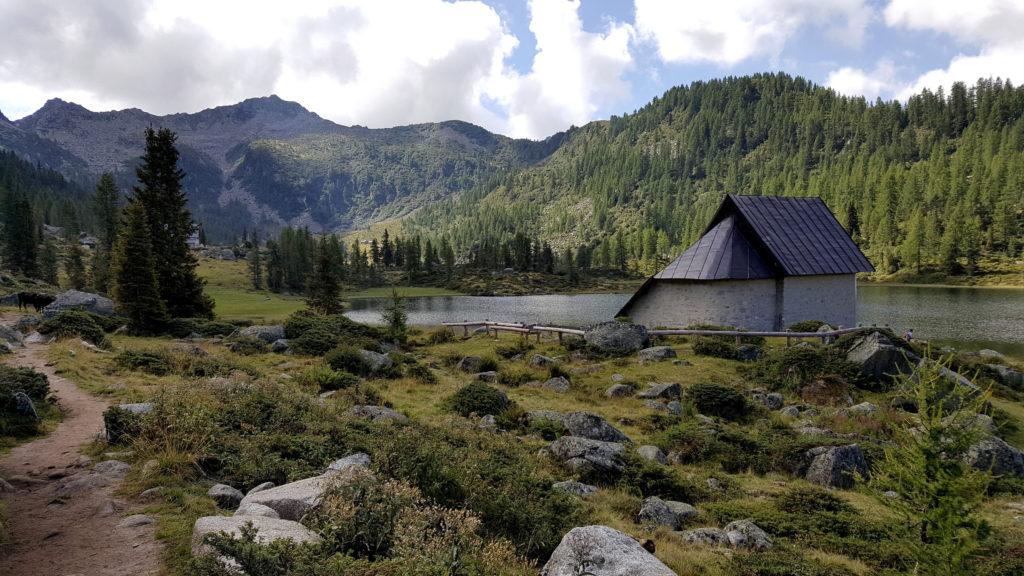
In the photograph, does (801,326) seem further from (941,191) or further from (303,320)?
(941,191)

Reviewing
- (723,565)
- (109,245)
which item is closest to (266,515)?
(723,565)

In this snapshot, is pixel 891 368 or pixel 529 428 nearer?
pixel 529 428

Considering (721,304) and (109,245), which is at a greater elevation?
(109,245)

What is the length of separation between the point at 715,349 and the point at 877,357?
7.67 m

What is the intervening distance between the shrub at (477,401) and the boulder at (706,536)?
9.08 metres

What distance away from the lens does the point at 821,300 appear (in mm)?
34688

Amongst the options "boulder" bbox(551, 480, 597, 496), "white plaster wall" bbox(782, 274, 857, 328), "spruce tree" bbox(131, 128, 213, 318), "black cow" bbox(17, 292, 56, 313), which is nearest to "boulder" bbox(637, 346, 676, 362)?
"white plaster wall" bbox(782, 274, 857, 328)

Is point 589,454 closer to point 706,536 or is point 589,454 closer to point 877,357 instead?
point 706,536

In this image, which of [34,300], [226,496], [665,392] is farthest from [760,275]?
[34,300]

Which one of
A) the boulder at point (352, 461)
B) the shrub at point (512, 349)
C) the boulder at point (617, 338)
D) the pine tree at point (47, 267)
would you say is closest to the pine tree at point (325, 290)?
the shrub at point (512, 349)

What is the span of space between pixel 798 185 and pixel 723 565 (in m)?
208

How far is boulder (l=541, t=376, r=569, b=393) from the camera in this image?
23.5 m

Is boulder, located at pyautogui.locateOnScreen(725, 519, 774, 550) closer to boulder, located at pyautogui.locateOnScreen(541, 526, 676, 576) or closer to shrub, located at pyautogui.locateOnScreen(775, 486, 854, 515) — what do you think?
shrub, located at pyautogui.locateOnScreen(775, 486, 854, 515)

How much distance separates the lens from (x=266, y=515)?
22.4 ft
